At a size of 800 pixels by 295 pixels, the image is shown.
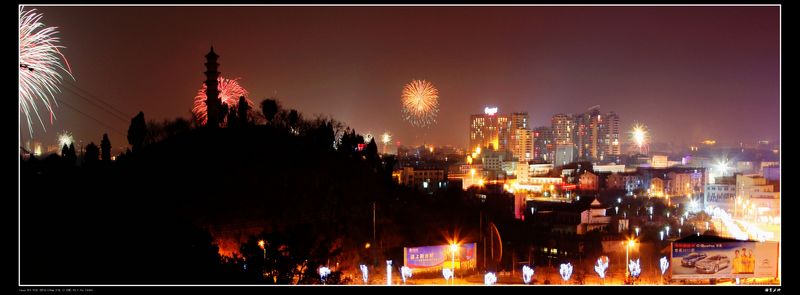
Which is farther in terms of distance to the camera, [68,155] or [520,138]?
[520,138]

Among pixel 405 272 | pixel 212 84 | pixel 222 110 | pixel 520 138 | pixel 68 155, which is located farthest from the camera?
pixel 520 138

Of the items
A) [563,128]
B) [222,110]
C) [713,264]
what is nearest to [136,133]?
[222,110]

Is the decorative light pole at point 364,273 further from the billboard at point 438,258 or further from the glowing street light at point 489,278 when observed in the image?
the glowing street light at point 489,278

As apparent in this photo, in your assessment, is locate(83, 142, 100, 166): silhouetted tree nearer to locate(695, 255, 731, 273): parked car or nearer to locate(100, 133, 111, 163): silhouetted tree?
locate(100, 133, 111, 163): silhouetted tree

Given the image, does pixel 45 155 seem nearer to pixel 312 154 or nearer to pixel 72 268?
pixel 312 154

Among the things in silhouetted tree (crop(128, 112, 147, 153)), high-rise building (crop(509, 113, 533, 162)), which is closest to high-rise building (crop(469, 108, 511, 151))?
high-rise building (crop(509, 113, 533, 162))

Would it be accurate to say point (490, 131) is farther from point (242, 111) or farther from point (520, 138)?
point (242, 111)

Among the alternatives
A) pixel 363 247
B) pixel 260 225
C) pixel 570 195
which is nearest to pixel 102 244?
pixel 260 225
